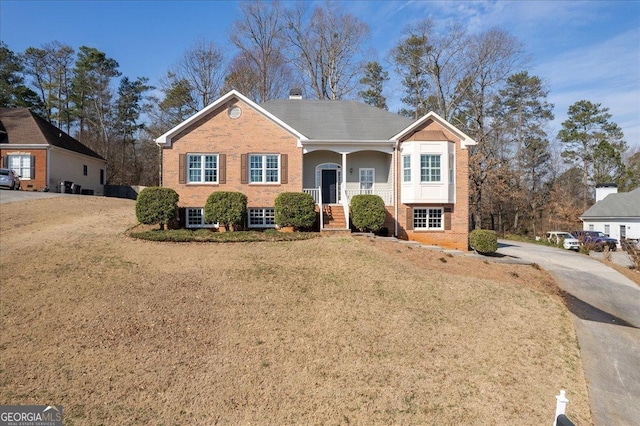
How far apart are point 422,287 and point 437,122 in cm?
1036

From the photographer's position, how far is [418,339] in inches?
291

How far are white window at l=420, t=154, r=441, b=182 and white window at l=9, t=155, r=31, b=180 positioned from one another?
26.7m

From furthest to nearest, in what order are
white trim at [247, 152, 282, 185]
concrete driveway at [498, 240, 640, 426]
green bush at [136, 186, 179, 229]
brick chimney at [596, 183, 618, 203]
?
brick chimney at [596, 183, 618, 203], white trim at [247, 152, 282, 185], green bush at [136, 186, 179, 229], concrete driveway at [498, 240, 640, 426]

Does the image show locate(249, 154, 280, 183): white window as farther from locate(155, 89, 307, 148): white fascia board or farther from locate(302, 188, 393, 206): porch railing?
locate(302, 188, 393, 206): porch railing

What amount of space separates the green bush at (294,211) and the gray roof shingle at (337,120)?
3636 millimetres

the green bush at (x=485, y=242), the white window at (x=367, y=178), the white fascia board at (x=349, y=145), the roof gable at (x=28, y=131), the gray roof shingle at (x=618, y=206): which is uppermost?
the roof gable at (x=28, y=131)

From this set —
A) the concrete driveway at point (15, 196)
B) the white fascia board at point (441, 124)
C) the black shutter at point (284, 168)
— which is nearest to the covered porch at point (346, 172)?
the white fascia board at point (441, 124)

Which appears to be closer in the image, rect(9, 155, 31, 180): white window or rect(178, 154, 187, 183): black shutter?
rect(178, 154, 187, 183): black shutter

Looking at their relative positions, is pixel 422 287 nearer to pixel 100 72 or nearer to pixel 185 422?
pixel 185 422

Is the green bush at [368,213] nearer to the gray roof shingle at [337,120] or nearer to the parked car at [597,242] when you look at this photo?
the gray roof shingle at [337,120]

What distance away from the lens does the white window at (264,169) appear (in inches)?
671

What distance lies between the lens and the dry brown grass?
18.0 ft

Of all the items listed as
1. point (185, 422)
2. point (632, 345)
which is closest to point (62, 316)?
point (185, 422)

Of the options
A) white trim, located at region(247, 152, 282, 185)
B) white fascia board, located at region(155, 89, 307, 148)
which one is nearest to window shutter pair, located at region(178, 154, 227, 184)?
white fascia board, located at region(155, 89, 307, 148)
